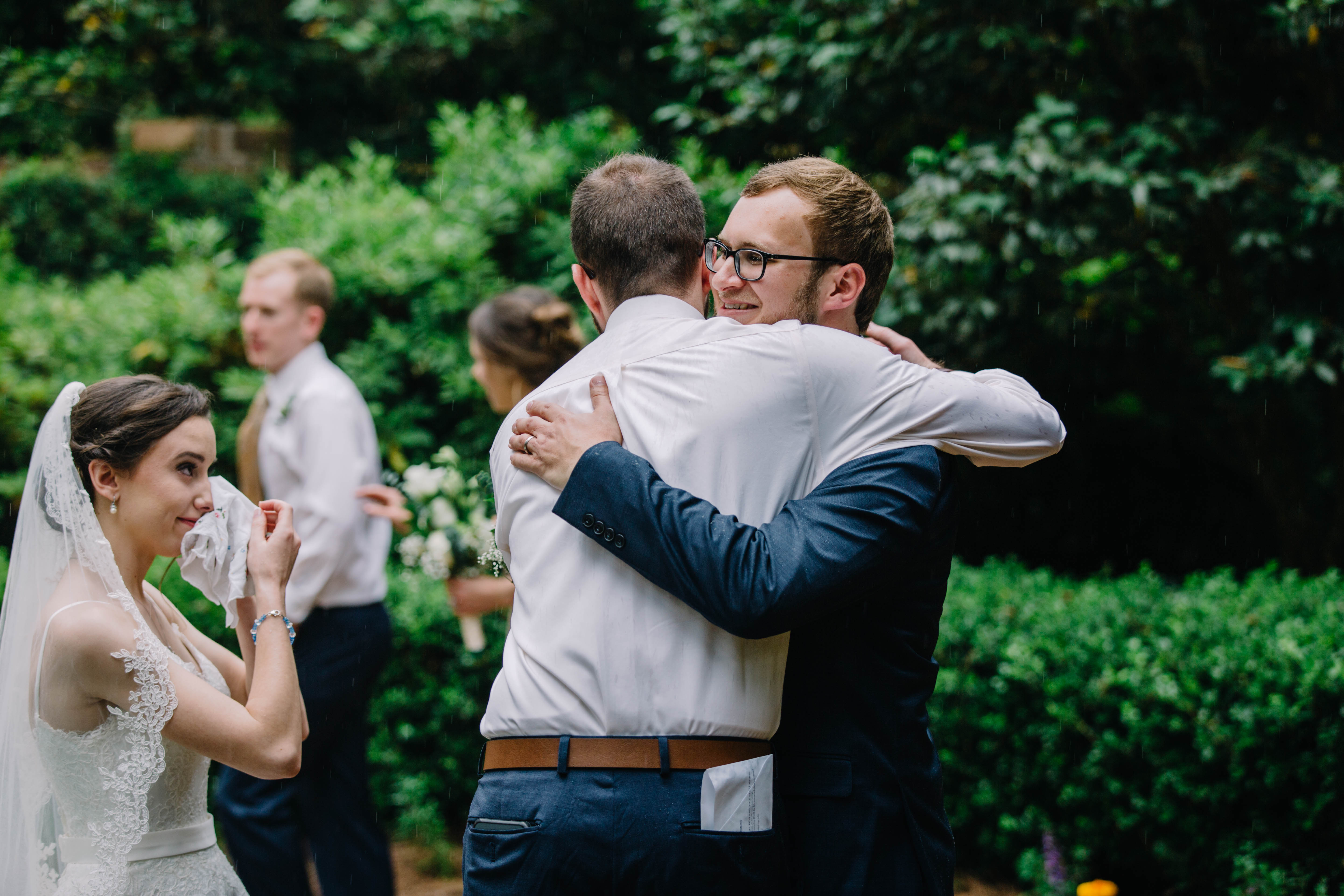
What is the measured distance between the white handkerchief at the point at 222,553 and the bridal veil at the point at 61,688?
0.16 m

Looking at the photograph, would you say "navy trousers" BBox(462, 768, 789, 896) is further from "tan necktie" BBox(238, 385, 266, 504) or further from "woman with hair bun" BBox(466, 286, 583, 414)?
"tan necktie" BBox(238, 385, 266, 504)

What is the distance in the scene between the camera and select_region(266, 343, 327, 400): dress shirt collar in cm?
417

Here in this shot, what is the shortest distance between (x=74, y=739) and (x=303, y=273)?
2.47m

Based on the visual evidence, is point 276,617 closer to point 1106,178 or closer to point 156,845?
point 156,845

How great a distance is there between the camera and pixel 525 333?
383 centimetres

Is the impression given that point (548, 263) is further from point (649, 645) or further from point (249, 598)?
point (649, 645)

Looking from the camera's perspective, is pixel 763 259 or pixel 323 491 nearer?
pixel 763 259

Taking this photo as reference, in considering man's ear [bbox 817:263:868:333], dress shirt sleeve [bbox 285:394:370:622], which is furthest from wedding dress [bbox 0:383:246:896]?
man's ear [bbox 817:263:868:333]

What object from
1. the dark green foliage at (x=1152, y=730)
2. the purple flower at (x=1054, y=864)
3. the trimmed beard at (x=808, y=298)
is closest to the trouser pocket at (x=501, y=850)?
the trimmed beard at (x=808, y=298)

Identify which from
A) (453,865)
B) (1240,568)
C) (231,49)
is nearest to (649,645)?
(453,865)

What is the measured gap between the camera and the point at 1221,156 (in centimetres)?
554

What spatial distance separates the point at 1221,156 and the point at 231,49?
9.25 m

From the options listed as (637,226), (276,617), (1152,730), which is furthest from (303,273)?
(1152,730)

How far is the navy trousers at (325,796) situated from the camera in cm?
360
